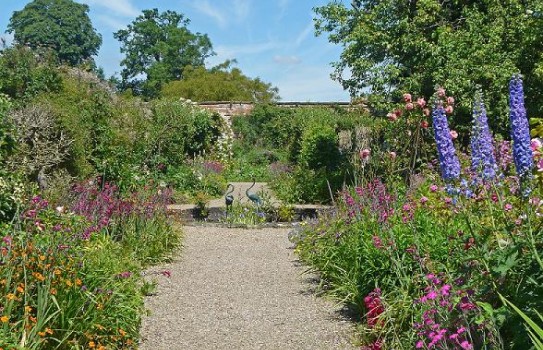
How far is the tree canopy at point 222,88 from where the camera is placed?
3906cm

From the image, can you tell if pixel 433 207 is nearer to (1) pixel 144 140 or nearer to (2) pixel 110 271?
(2) pixel 110 271

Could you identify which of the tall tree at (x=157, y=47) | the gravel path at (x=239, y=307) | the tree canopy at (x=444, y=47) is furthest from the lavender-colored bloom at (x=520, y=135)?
the tall tree at (x=157, y=47)

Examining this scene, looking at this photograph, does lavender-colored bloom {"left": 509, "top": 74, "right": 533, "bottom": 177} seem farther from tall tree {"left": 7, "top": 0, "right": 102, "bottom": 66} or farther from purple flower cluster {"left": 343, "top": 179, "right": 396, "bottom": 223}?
tall tree {"left": 7, "top": 0, "right": 102, "bottom": 66}

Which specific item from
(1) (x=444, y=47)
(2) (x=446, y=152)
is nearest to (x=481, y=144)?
(2) (x=446, y=152)

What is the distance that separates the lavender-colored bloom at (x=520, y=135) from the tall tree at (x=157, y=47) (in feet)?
177

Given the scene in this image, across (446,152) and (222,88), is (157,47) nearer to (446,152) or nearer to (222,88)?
(222,88)

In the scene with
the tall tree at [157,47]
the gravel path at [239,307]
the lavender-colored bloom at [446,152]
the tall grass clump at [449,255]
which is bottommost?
the gravel path at [239,307]

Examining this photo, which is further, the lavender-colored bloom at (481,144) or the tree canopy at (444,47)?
the tree canopy at (444,47)

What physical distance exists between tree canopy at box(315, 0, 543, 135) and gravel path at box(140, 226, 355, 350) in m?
5.19

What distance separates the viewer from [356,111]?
20594 millimetres

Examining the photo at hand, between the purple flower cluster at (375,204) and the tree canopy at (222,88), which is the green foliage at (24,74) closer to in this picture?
the purple flower cluster at (375,204)

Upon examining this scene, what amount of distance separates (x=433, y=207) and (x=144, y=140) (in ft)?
31.9

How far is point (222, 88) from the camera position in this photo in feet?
129

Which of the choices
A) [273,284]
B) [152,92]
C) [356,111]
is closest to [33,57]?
[273,284]
